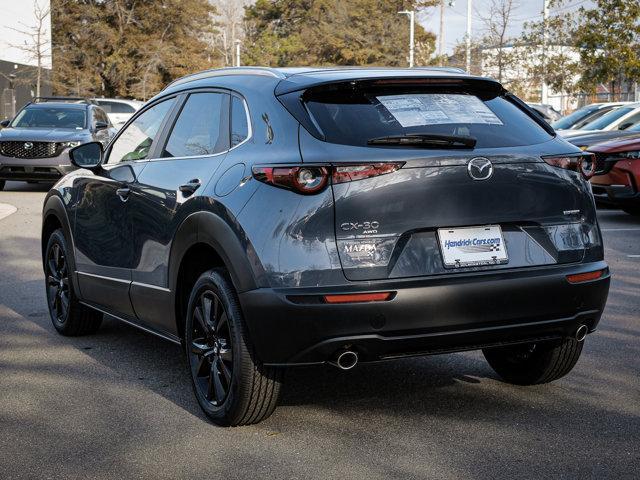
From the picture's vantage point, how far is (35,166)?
2048 centimetres

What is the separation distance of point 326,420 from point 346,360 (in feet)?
2.14

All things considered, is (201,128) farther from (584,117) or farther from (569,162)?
(584,117)

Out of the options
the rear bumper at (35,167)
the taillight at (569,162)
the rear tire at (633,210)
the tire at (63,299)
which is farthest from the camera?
the rear bumper at (35,167)

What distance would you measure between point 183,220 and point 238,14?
11564 centimetres

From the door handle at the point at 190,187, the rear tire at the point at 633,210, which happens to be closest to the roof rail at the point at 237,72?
the door handle at the point at 190,187

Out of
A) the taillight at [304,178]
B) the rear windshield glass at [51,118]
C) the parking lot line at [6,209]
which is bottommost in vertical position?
the parking lot line at [6,209]

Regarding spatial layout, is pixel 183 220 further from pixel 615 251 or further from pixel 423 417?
pixel 615 251

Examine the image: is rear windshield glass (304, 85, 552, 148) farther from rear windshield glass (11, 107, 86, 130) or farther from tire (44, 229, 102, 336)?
rear windshield glass (11, 107, 86, 130)

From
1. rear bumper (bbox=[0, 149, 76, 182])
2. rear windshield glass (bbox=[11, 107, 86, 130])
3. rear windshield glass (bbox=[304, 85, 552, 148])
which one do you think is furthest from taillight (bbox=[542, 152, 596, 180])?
rear windshield glass (bbox=[11, 107, 86, 130])

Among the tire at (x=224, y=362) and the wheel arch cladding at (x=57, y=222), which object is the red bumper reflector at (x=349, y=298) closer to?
the tire at (x=224, y=362)

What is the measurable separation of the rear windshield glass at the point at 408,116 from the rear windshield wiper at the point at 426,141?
44 mm

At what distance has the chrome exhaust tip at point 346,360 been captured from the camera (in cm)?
464

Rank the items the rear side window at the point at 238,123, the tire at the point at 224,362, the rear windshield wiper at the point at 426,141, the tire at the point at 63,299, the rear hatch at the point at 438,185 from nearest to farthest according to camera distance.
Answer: the rear hatch at the point at 438,185, the rear windshield wiper at the point at 426,141, the tire at the point at 224,362, the rear side window at the point at 238,123, the tire at the point at 63,299

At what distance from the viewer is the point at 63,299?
7.42m
